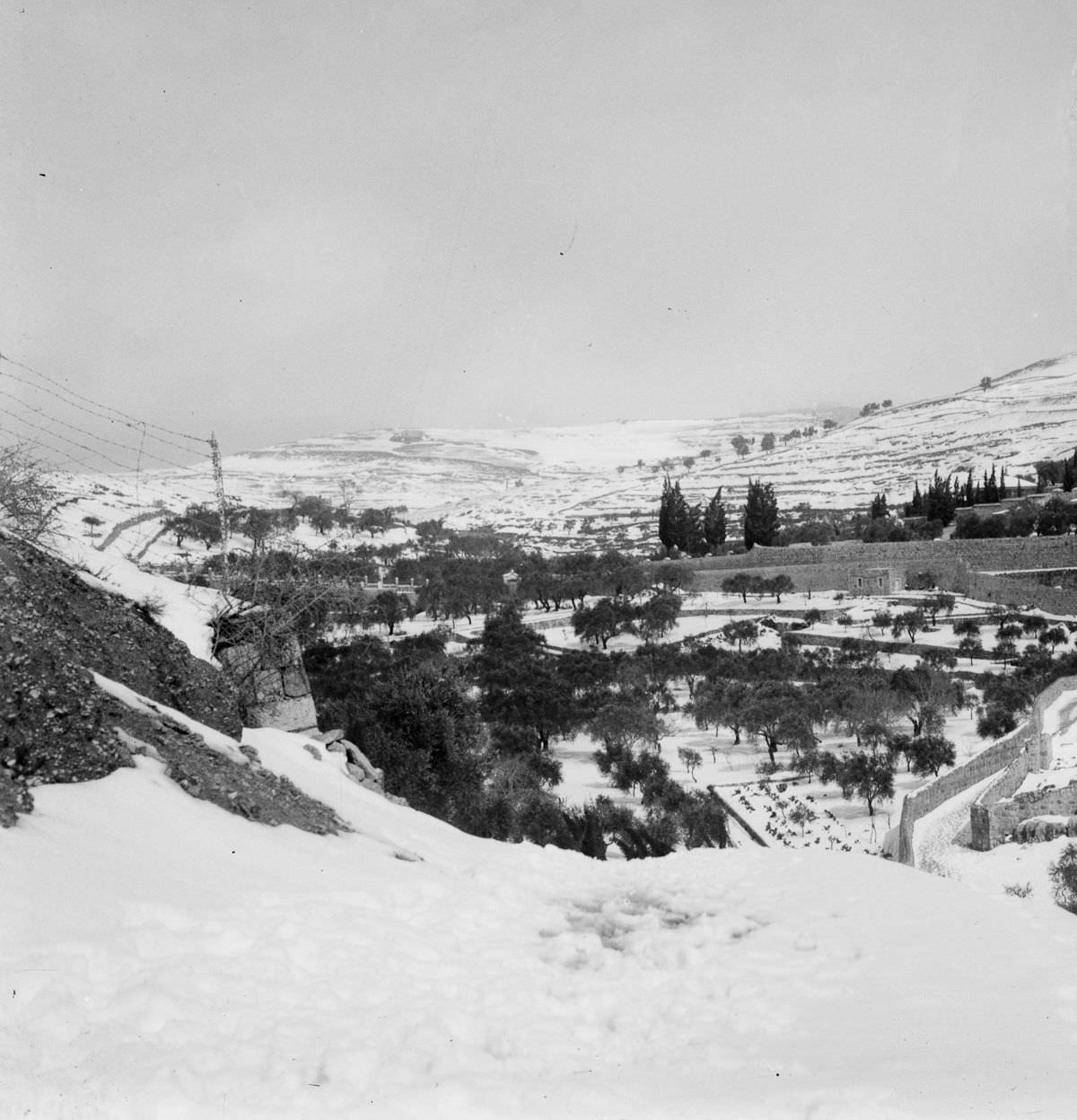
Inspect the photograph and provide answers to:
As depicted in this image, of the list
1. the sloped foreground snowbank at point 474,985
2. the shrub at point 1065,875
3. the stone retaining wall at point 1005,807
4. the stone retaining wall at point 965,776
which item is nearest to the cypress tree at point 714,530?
the stone retaining wall at point 965,776

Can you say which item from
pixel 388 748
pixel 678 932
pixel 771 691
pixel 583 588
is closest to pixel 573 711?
pixel 771 691

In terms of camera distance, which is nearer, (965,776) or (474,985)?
(474,985)

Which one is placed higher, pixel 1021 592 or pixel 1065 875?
pixel 1021 592

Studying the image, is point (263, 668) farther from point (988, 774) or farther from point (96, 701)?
point (988, 774)

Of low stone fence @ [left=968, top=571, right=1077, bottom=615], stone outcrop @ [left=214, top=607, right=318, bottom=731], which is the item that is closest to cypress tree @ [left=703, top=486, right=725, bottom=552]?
low stone fence @ [left=968, top=571, right=1077, bottom=615]

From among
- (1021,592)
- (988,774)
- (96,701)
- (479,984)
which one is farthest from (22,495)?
(1021,592)

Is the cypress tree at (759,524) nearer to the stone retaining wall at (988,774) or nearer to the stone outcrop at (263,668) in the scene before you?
the stone retaining wall at (988,774)

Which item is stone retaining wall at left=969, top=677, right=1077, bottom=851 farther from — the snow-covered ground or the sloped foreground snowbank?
the sloped foreground snowbank

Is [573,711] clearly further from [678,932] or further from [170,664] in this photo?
[678,932]

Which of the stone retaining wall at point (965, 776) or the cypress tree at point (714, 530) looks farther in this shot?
the cypress tree at point (714, 530)
